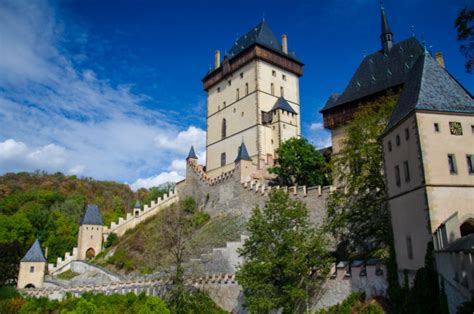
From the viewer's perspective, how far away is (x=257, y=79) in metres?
46.5

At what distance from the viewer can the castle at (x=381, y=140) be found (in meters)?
14.6

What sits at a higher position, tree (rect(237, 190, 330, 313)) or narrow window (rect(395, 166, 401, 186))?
narrow window (rect(395, 166, 401, 186))

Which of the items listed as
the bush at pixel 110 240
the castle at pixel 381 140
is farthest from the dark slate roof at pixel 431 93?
the bush at pixel 110 240

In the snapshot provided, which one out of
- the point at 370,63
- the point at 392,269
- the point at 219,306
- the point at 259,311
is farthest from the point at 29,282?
the point at 370,63

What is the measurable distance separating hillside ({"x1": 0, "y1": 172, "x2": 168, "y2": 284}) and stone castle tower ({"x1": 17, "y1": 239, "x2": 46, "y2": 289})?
1619mm

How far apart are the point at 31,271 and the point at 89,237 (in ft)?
24.9

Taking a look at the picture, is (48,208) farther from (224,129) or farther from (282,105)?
(282,105)

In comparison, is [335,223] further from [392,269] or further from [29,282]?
[29,282]

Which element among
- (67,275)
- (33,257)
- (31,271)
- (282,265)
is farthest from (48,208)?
(282,265)

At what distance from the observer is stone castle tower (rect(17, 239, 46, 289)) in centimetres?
3762

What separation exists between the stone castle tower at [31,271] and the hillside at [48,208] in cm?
162

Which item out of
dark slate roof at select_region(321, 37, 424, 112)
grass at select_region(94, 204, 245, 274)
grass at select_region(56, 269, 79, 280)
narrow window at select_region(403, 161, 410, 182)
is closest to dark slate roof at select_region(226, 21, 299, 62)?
dark slate roof at select_region(321, 37, 424, 112)

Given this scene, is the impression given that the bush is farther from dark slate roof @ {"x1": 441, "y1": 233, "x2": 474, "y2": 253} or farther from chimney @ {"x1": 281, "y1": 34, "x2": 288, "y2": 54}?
dark slate roof @ {"x1": 441, "y1": 233, "x2": 474, "y2": 253}

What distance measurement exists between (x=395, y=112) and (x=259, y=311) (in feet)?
34.6
